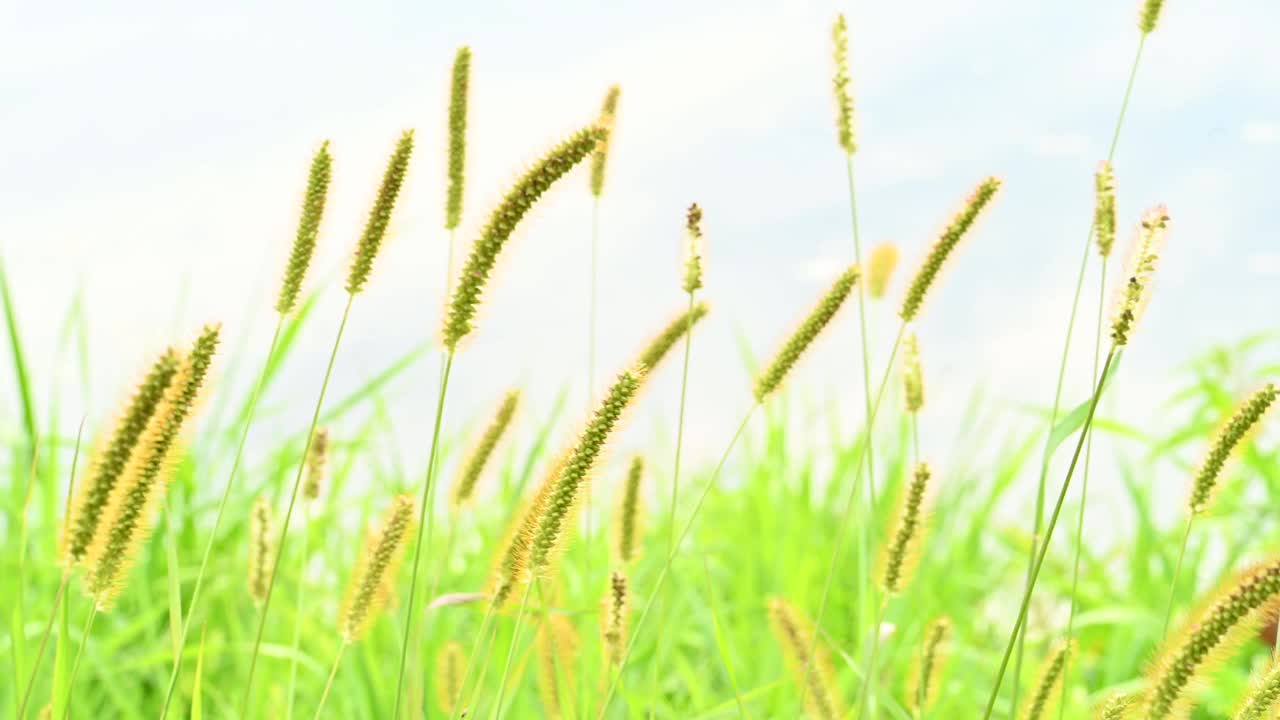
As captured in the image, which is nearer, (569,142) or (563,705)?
(569,142)

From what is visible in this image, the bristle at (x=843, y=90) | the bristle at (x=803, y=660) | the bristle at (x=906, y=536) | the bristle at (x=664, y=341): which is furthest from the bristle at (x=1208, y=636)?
the bristle at (x=843, y=90)

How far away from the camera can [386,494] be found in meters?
4.57

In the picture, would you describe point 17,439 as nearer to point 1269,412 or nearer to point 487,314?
point 487,314

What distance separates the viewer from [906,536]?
2.04m

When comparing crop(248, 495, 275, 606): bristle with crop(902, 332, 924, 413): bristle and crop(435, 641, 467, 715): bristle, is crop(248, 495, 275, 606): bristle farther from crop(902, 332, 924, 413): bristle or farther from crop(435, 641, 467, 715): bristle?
crop(902, 332, 924, 413): bristle

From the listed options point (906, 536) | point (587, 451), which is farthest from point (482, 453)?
point (587, 451)

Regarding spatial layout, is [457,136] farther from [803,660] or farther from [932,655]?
[932,655]

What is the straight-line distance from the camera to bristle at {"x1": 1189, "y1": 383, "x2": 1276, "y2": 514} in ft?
6.20

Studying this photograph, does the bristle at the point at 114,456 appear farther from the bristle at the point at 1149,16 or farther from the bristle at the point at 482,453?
the bristle at the point at 1149,16

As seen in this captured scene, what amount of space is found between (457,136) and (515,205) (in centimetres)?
82

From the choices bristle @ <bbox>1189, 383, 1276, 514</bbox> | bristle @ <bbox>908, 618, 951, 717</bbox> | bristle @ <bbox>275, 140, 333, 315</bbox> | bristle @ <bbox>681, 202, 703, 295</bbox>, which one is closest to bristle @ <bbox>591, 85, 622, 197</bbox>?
bristle @ <bbox>681, 202, 703, 295</bbox>

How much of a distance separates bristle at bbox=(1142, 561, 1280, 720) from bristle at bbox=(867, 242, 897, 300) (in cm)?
127

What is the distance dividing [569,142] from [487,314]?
226 mm

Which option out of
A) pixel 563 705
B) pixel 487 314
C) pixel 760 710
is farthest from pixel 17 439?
pixel 487 314
